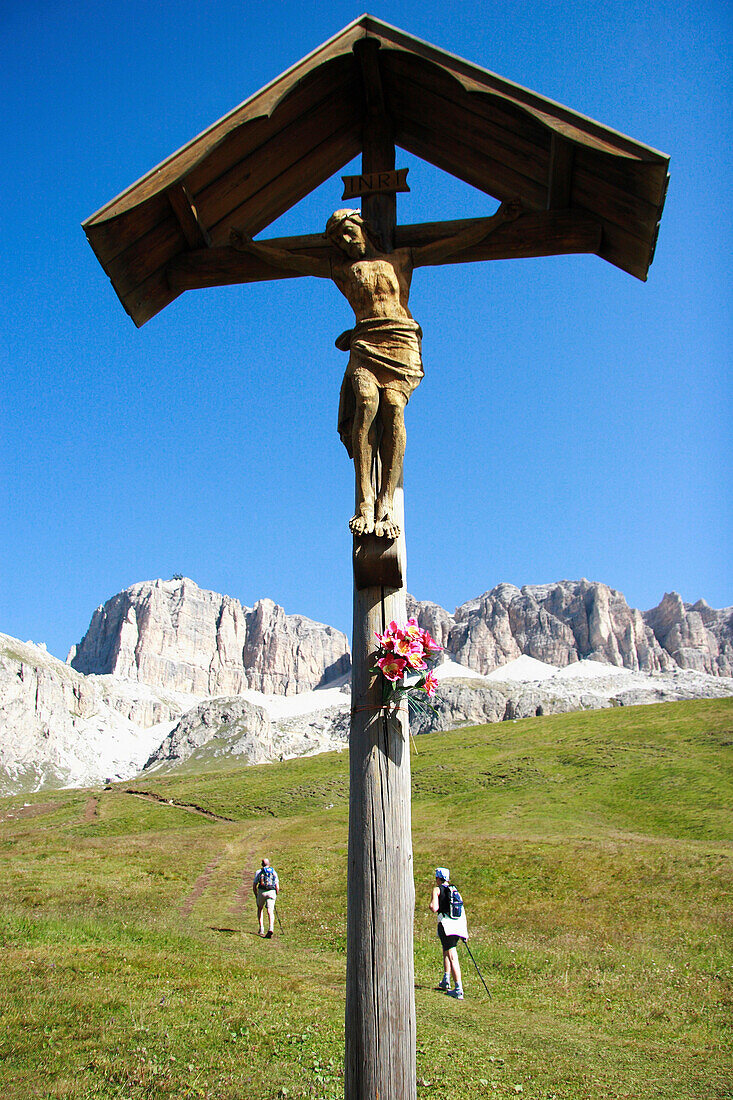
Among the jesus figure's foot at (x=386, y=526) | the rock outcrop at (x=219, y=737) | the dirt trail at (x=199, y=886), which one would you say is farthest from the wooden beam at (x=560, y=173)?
the rock outcrop at (x=219, y=737)

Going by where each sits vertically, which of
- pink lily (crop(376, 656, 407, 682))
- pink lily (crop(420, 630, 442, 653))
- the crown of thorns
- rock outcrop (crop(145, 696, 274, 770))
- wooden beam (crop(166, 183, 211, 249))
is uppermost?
rock outcrop (crop(145, 696, 274, 770))

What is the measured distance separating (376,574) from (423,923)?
20.1 m

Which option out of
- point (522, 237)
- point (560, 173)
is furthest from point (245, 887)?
point (560, 173)

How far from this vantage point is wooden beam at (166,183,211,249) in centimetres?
605

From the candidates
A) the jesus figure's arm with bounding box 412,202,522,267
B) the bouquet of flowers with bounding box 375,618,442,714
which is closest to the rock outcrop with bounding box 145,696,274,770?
the jesus figure's arm with bounding box 412,202,522,267

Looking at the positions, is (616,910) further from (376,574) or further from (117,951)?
(376,574)

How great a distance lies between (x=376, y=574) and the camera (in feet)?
16.2

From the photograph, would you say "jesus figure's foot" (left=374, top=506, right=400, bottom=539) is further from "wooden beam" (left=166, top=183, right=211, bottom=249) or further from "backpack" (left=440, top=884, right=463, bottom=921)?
"backpack" (left=440, top=884, right=463, bottom=921)

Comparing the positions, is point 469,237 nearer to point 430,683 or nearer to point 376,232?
point 376,232

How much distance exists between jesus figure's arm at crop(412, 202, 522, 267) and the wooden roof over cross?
99 millimetres

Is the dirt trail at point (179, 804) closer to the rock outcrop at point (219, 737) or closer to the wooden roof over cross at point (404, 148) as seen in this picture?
the wooden roof over cross at point (404, 148)

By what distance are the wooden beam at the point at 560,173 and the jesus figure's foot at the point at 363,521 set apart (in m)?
3.09

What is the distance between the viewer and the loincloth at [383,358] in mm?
5316

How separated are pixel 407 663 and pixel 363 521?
1.03m
